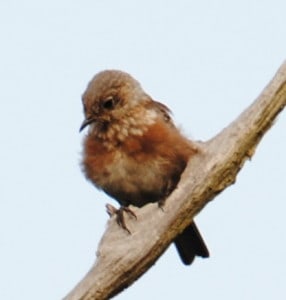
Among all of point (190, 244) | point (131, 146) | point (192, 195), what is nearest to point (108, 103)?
point (131, 146)

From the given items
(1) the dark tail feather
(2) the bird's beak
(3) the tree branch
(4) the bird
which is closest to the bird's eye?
(4) the bird

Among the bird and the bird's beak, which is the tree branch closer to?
the bird

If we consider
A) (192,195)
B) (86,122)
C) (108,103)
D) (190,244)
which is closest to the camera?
(192,195)

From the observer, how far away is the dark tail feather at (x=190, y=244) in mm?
9109

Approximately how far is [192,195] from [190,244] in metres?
2.65

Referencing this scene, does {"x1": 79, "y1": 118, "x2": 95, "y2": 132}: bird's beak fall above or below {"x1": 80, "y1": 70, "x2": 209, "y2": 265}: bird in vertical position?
above

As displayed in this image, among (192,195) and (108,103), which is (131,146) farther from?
(192,195)

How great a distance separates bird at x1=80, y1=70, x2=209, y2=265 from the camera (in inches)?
338

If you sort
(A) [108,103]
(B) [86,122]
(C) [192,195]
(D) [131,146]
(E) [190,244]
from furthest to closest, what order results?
(E) [190,244] → (A) [108,103] → (B) [86,122] → (D) [131,146] → (C) [192,195]

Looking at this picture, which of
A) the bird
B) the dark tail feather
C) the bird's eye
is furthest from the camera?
the dark tail feather

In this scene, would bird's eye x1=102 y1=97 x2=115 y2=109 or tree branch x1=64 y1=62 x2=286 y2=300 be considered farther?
bird's eye x1=102 y1=97 x2=115 y2=109

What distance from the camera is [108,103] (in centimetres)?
905

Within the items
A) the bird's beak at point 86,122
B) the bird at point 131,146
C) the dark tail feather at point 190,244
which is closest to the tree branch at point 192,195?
the bird at point 131,146

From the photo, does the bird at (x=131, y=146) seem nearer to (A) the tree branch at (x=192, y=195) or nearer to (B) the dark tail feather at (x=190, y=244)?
(B) the dark tail feather at (x=190, y=244)
